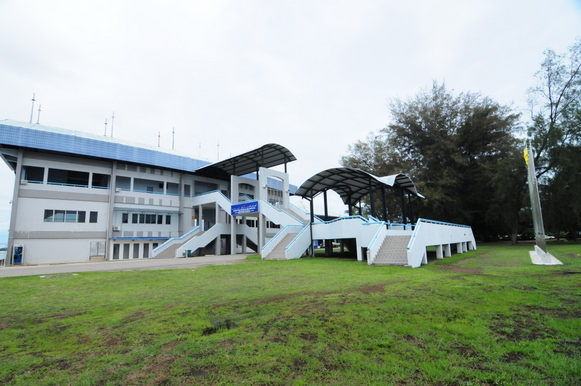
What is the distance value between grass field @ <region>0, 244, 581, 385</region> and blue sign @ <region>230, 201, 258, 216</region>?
1919 centimetres

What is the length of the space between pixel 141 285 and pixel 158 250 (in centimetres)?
1785

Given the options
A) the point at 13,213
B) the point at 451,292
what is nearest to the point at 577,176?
the point at 451,292

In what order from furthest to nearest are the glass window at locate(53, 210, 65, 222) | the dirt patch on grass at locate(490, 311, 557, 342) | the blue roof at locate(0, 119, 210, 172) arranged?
the glass window at locate(53, 210, 65, 222) < the blue roof at locate(0, 119, 210, 172) < the dirt patch on grass at locate(490, 311, 557, 342)

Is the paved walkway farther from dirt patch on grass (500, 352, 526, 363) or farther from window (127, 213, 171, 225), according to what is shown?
dirt patch on grass (500, 352, 526, 363)

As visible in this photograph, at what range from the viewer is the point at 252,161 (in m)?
31.6

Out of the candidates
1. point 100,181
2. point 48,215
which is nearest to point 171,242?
point 100,181

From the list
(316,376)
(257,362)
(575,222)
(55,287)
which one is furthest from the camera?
(575,222)

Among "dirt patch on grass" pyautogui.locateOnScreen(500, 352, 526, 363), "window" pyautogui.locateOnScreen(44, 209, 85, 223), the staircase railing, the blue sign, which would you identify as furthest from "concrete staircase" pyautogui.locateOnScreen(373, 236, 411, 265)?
"window" pyautogui.locateOnScreen(44, 209, 85, 223)

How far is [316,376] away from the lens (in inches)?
128

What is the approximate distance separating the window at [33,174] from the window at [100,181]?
3.80 meters

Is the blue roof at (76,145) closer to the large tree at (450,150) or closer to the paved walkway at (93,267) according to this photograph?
the paved walkway at (93,267)

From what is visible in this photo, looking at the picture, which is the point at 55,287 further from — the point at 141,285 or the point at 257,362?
the point at 257,362

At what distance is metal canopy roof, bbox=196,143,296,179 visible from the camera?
1134 inches

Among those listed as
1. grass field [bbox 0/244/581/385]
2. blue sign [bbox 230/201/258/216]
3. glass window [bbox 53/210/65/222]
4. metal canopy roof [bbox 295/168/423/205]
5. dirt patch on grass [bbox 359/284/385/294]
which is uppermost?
metal canopy roof [bbox 295/168/423/205]
